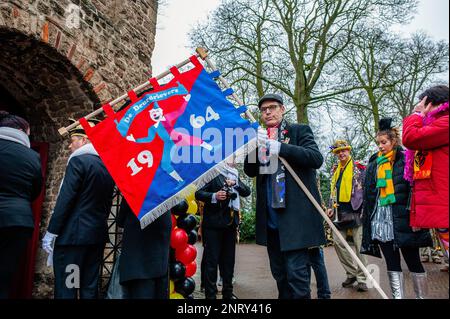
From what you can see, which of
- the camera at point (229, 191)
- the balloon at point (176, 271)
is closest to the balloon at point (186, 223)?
the balloon at point (176, 271)

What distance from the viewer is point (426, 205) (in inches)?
107

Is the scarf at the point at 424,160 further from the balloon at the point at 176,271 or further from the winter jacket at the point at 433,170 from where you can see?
the balloon at the point at 176,271

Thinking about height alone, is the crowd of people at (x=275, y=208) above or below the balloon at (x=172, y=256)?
above

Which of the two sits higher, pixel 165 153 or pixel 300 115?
pixel 300 115

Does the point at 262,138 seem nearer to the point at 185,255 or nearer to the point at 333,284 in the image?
the point at 185,255

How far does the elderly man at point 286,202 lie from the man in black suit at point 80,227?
1.45m

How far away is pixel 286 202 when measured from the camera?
2945 millimetres

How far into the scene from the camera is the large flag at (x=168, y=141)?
2.90 metres

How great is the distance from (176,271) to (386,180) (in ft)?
8.38

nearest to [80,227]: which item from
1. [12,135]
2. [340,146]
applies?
[12,135]

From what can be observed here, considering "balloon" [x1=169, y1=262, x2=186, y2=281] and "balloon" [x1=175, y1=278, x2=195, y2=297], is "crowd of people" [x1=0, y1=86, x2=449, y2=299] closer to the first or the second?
"balloon" [x1=169, y1=262, x2=186, y2=281]
